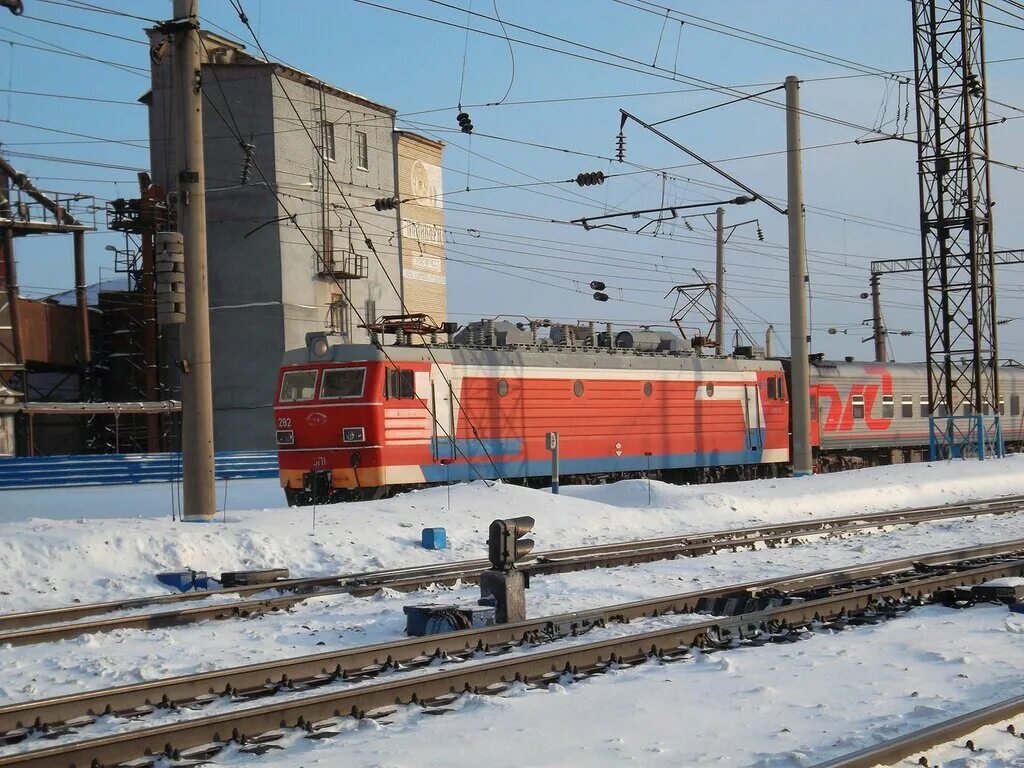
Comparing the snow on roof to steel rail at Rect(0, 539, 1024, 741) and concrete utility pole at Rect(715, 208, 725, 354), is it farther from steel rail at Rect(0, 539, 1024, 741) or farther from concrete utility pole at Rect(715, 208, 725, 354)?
steel rail at Rect(0, 539, 1024, 741)

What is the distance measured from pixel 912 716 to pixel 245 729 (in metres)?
3.92

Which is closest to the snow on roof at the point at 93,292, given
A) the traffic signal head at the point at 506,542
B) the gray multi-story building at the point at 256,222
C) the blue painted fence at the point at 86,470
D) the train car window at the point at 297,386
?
the gray multi-story building at the point at 256,222

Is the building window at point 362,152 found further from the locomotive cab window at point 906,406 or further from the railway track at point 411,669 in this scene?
the railway track at point 411,669

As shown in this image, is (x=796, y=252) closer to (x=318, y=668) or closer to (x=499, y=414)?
(x=499, y=414)

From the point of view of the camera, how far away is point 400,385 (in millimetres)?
21469

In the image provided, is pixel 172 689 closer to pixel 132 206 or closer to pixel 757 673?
pixel 757 673

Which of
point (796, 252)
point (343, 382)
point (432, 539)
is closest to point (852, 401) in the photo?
point (796, 252)

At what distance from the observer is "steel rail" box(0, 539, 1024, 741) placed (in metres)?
7.14

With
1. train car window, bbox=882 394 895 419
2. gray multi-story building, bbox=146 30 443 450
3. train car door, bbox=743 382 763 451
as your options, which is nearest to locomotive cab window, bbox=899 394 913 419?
train car window, bbox=882 394 895 419

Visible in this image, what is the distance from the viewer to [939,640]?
9.23 metres

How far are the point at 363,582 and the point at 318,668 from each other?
4.93 metres

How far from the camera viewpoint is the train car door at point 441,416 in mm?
22219

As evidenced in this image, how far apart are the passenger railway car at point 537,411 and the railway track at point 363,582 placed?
593 centimetres

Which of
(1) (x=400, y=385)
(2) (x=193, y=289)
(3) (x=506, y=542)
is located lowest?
(3) (x=506, y=542)
